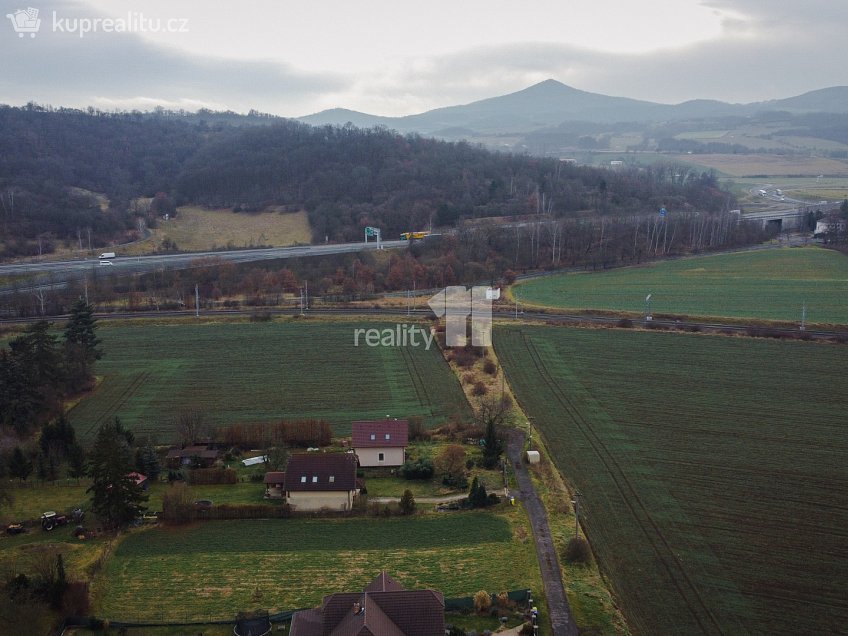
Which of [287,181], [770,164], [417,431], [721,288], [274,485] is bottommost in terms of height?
[274,485]

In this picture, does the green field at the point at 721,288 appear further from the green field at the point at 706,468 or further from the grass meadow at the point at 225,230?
the grass meadow at the point at 225,230

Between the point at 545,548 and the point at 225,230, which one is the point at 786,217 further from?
the point at 545,548

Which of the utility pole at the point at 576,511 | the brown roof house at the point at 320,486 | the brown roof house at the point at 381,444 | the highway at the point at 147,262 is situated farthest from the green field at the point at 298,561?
the highway at the point at 147,262

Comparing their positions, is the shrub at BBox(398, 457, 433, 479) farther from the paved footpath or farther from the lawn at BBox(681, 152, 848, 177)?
the lawn at BBox(681, 152, 848, 177)

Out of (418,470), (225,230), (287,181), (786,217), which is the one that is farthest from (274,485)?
(786,217)

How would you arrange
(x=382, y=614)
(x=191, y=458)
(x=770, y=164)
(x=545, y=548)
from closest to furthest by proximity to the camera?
(x=382, y=614), (x=545, y=548), (x=191, y=458), (x=770, y=164)

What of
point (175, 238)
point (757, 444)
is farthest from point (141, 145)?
point (757, 444)
